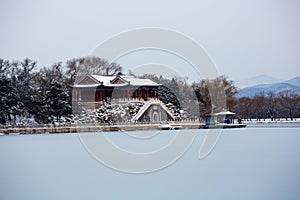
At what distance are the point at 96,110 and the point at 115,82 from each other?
213cm

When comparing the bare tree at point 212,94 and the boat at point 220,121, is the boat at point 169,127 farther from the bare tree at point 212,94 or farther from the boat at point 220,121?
the bare tree at point 212,94

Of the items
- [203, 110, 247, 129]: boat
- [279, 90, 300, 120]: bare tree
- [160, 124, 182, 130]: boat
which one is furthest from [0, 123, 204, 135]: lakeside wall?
[279, 90, 300, 120]: bare tree

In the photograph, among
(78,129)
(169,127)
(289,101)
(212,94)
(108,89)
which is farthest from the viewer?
(289,101)

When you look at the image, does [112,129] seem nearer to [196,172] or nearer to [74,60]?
[74,60]

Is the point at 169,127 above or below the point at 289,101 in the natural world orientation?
below

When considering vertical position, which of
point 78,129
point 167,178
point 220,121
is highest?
point 220,121

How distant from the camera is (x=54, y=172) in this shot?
24.6 feet

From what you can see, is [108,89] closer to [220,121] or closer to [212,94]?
[220,121]

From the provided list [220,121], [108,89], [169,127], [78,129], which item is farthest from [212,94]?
[78,129]

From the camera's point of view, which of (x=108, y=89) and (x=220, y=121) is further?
(x=220, y=121)

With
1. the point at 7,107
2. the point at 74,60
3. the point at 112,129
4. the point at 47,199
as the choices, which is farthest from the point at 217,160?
the point at 74,60

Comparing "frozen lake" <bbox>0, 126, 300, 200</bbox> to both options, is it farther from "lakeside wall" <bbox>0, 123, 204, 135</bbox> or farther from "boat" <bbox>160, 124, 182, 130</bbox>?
"boat" <bbox>160, 124, 182, 130</bbox>

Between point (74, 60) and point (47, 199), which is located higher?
point (74, 60)

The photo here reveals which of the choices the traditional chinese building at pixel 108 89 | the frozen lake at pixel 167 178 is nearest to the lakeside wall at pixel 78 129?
the traditional chinese building at pixel 108 89
